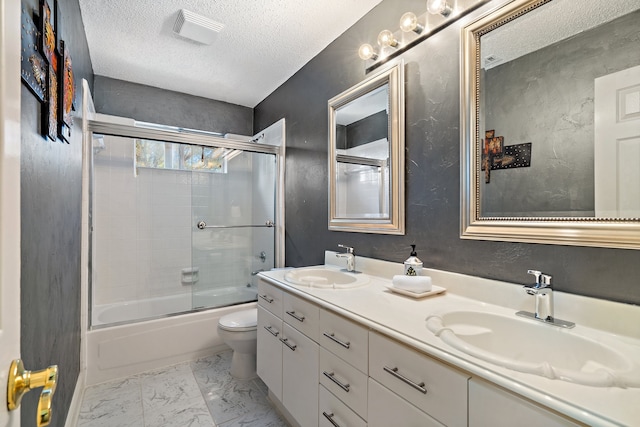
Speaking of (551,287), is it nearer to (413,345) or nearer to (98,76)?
(413,345)

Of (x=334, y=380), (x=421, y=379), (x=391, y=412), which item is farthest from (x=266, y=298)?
(x=421, y=379)

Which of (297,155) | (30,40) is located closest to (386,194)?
(297,155)

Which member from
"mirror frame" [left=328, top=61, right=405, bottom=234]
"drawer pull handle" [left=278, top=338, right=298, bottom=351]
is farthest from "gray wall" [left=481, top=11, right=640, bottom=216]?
"drawer pull handle" [left=278, top=338, right=298, bottom=351]

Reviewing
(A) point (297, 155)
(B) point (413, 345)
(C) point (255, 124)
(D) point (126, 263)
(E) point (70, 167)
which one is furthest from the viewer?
(C) point (255, 124)

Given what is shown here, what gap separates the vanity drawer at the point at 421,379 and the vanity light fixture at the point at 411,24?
144cm

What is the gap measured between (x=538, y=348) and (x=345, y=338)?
2.05 ft

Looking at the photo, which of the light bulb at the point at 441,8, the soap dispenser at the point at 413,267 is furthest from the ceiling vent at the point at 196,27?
the soap dispenser at the point at 413,267

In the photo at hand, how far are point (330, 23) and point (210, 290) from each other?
8.04 ft

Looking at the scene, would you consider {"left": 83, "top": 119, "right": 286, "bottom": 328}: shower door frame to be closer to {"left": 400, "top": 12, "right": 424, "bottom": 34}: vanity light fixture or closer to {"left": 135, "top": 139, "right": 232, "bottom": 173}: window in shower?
{"left": 135, "top": 139, "right": 232, "bottom": 173}: window in shower

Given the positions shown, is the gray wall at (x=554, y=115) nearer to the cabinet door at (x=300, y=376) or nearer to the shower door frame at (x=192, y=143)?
the cabinet door at (x=300, y=376)

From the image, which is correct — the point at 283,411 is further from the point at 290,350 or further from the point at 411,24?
the point at 411,24

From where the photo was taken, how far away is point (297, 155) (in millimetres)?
2660

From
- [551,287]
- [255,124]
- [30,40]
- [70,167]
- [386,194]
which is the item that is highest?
[255,124]

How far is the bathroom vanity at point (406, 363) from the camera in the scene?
0.62m
